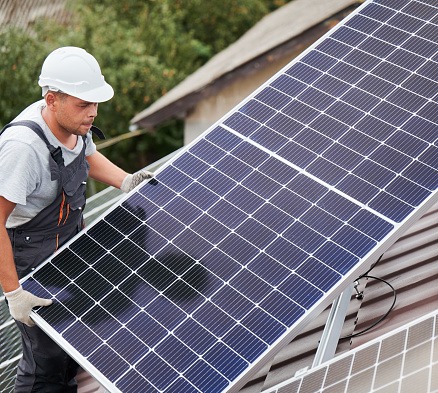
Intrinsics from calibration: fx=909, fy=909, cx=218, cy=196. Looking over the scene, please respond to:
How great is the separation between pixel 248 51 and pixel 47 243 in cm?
1128

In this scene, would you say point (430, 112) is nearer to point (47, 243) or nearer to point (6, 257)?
point (47, 243)

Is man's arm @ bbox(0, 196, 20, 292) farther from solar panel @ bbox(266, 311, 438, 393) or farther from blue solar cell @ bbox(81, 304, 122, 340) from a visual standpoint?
solar panel @ bbox(266, 311, 438, 393)

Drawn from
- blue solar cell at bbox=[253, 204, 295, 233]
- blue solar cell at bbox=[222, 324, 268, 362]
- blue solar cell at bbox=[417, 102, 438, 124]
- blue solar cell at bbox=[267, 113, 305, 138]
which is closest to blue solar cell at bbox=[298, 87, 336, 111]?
blue solar cell at bbox=[267, 113, 305, 138]

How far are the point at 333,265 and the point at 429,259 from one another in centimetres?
234

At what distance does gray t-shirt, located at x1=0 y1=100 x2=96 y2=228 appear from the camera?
A: 650cm

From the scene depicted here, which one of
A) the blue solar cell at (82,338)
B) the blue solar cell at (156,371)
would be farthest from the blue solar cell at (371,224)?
the blue solar cell at (82,338)

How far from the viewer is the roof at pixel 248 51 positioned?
53.4 ft

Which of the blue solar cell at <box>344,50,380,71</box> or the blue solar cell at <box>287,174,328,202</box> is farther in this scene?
the blue solar cell at <box>344,50,380,71</box>

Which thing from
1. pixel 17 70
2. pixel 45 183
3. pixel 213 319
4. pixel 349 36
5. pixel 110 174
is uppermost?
pixel 45 183

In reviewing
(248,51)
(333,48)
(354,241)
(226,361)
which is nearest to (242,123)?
(333,48)

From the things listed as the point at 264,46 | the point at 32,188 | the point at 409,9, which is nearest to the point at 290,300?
the point at 32,188

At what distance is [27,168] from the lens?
21.5ft

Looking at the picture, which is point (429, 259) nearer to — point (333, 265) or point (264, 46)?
point (333, 265)

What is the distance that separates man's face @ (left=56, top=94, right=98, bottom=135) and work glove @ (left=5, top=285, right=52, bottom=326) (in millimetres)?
1261
